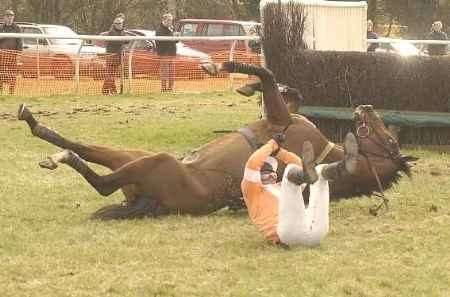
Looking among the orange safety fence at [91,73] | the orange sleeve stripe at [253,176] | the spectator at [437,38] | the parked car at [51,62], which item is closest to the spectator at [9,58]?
the orange safety fence at [91,73]

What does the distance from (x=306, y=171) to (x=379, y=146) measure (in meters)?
1.51

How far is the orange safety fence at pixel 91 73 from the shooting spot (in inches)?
724

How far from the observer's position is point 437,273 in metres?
5.65

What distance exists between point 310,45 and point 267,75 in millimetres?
→ 5767

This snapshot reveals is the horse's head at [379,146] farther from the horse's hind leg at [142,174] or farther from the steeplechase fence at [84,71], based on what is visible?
the steeplechase fence at [84,71]

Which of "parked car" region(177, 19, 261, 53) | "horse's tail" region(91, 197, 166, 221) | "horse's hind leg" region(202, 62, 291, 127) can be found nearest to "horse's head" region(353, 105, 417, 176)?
"horse's hind leg" region(202, 62, 291, 127)

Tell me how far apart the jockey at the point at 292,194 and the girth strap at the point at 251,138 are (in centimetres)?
42

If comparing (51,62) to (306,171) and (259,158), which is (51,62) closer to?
(259,158)

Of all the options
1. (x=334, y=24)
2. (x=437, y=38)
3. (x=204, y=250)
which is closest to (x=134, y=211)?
(x=204, y=250)

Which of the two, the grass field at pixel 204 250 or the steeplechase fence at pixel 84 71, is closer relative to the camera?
the grass field at pixel 204 250

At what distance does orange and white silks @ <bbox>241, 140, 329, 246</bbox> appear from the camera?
6090mm

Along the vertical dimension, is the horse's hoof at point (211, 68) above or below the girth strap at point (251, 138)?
above

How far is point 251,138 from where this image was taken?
7176 mm

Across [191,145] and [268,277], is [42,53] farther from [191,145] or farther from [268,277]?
[268,277]
